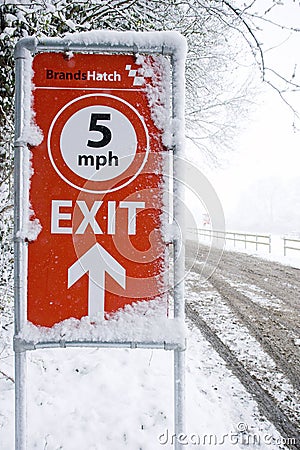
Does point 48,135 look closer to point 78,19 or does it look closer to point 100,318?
point 100,318

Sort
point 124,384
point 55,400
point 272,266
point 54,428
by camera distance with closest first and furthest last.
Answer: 1. point 54,428
2. point 55,400
3. point 124,384
4. point 272,266

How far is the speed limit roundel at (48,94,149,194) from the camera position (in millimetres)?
2021

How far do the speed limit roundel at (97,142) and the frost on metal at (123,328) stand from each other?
656mm

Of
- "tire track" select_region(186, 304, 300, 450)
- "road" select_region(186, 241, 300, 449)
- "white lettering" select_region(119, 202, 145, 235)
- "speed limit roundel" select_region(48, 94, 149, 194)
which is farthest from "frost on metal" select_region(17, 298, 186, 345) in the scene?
"tire track" select_region(186, 304, 300, 450)

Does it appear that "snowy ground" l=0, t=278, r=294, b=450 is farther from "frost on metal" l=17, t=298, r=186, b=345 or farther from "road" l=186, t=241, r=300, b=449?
"frost on metal" l=17, t=298, r=186, b=345

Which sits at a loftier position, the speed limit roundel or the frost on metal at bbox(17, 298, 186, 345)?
the speed limit roundel

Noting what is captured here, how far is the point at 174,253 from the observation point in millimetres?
2053

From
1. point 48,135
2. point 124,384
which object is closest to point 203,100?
point 124,384

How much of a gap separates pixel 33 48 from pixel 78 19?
1.75 meters

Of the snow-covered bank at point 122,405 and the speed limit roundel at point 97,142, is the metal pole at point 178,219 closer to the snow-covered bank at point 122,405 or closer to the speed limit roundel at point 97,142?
the speed limit roundel at point 97,142

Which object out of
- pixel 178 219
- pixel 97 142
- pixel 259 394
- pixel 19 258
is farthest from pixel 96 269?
pixel 259 394

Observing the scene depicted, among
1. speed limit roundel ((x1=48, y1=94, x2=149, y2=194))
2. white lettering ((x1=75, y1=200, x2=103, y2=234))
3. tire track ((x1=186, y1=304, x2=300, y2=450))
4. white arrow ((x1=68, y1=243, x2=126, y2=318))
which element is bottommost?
tire track ((x1=186, y1=304, x2=300, y2=450))

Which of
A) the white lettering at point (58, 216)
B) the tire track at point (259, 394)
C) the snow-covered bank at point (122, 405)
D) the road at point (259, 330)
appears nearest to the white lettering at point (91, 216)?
the white lettering at point (58, 216)

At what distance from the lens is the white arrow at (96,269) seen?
2039 mm
